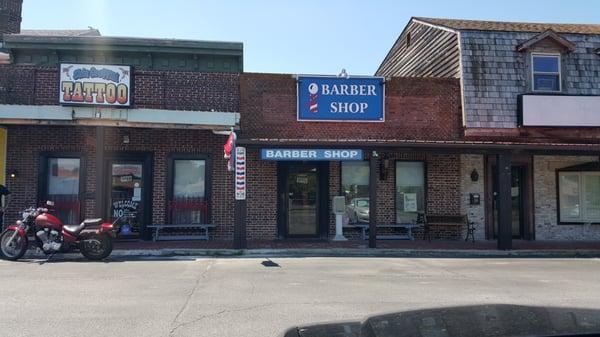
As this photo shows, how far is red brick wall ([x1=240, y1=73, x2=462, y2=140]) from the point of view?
15680 millimetres

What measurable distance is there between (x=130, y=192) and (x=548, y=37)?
13390 millimetres

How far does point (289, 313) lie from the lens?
6.59m

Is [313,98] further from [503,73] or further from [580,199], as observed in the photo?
[580,199]

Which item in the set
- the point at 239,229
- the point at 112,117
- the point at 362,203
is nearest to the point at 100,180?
the point at 112,117

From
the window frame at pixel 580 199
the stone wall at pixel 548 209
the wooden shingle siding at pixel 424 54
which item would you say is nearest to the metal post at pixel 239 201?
the wooden shingle siding at pixel 424 54

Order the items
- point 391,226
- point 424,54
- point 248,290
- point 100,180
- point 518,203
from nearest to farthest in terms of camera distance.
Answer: point 248,290, point 100,180, point 391,226, point 518,203, point 424,54

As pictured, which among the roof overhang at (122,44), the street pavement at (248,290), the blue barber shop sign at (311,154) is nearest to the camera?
the street pavement at (248,290)

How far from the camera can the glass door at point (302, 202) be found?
15758 mm

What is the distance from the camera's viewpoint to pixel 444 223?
51.4 ft

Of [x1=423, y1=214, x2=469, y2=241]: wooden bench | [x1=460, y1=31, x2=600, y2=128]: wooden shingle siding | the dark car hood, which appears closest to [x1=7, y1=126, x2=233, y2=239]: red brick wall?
[x1=423, y1=214, x2=469, y2=241]: wooden bench

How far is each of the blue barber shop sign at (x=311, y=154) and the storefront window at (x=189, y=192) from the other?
8.61 feet

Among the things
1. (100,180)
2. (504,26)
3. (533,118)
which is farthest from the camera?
(504,26)

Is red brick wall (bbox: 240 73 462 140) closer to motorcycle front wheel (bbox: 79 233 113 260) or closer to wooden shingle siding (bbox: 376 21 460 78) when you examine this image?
wooden shingle siding (bbox: 376 21 460 78)

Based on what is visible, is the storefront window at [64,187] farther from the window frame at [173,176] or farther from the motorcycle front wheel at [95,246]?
the motorcycle front wheel at [95,246]
